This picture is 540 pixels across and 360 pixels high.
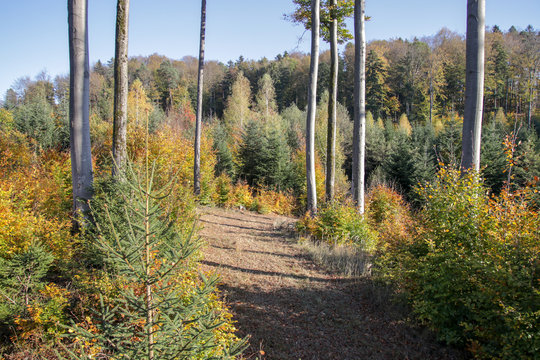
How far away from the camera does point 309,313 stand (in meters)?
4.58

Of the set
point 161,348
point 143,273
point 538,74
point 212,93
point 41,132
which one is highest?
point 212,93

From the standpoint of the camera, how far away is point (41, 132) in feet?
68.2

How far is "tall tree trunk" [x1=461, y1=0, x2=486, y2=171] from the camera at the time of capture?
4.66 m

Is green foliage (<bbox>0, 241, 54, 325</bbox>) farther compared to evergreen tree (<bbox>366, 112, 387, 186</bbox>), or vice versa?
evergreen tree (<bbox>366, 112, 387, 186</bbox>)

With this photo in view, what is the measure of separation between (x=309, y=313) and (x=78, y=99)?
5744 mm

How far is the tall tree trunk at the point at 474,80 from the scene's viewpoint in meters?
4.66

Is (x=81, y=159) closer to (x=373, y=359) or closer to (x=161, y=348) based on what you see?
(x=161, y=348)

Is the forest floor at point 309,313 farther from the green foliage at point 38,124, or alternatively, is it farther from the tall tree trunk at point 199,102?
the green foliage at point 38,124

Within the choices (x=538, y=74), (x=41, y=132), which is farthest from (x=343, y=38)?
(x=538, y=74)

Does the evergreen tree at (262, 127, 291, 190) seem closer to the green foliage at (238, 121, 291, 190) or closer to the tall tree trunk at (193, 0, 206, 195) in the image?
the green foliage at (238, 121, 291, 190)

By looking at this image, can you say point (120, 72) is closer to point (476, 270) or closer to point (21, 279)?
point (21, 279)

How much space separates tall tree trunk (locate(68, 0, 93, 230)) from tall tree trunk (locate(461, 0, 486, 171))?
6.76 m

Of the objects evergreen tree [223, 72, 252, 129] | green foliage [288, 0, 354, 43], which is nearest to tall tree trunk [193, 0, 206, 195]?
green foliage [288, 0, 354, 43]

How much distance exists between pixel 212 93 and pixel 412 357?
52.0 meters
